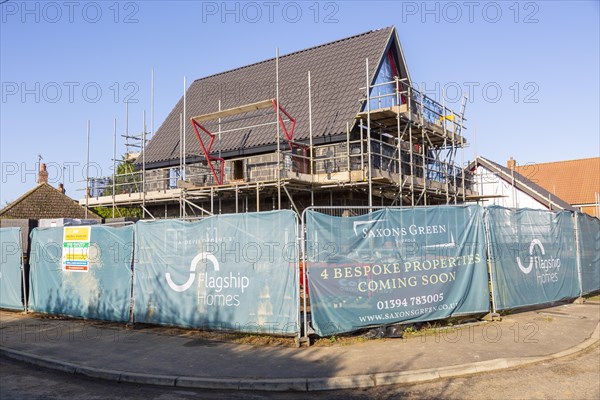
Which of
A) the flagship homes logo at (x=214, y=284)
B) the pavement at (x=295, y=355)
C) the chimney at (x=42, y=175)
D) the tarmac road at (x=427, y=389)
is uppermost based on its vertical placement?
the chimney at (x=42, y=175)

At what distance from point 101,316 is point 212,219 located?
3.88 m

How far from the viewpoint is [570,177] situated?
49344 mm

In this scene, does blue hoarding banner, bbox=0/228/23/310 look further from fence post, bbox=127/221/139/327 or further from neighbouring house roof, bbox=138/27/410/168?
neighbouring house roof, bbox=138/27/410/168

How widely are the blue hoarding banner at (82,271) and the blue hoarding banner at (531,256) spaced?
7.88 meters

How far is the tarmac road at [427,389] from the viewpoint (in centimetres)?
616

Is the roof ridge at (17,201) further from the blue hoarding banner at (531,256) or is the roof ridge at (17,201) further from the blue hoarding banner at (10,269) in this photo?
the blue hoarding banner at (531,256)

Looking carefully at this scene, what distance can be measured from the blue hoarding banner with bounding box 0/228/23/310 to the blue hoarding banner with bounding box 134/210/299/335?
4726mm

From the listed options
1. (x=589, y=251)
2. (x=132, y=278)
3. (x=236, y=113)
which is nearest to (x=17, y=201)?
(x=236, y=113)

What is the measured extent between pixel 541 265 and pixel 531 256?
53 centimetres

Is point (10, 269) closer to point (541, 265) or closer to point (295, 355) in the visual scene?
point (295, 355)

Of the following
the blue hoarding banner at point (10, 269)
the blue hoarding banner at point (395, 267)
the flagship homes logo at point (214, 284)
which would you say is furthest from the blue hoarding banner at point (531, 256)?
the blue hoarding banner at point (10, 269)

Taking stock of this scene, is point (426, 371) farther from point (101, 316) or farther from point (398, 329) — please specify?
point (101, 316)

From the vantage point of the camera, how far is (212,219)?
973 cm

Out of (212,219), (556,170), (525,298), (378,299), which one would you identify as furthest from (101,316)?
(556,170)
